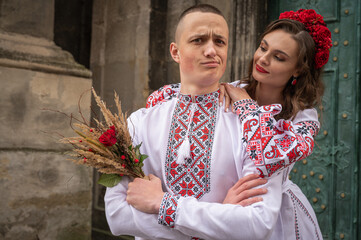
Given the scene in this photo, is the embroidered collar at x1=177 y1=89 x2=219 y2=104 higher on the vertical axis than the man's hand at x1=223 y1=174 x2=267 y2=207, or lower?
higher

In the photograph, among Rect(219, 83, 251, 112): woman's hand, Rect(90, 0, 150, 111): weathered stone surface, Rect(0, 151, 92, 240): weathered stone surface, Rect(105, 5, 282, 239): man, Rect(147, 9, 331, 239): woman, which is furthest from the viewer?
Rect(90, 0, 150, 111): weathered stone surface

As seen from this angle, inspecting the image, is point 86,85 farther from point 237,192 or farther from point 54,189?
point 237,192

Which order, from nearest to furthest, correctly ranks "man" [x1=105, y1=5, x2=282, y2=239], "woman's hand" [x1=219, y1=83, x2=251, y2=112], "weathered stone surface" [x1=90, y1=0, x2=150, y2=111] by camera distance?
"man" [x1=105, y1=5, x2=282, y2=239]
"woman's hand" [x1=219, y1=83, x2=251, y2=112]
"weathered stone surface" [x1=90, y1=0, x2=150, y2=111]

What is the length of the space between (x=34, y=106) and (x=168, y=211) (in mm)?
1998

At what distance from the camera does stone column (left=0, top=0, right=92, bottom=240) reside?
3012 millimetres

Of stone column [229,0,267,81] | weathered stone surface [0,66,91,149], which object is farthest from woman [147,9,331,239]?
stone column [229,0,267,81]

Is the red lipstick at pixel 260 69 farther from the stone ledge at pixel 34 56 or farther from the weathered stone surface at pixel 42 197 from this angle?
the stone ledge at pixel 34 56

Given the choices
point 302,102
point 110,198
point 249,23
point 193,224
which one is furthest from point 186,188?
point 249,23

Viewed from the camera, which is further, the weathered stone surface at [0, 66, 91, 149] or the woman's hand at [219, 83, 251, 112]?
the weathered stone surface at [0, 66, 91, 149]

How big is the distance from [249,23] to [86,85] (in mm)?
1720

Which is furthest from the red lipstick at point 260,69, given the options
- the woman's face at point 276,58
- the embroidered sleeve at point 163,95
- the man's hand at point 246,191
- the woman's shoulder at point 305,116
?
the man's hand at point 246,191

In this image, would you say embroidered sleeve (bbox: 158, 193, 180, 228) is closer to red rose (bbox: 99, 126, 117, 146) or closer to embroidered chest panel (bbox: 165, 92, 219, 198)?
embroidered chest panel (bbox: 165, 92, 219, 198)

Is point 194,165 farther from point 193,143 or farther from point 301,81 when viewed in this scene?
point 301,81

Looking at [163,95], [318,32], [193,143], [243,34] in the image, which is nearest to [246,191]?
[193,143]
